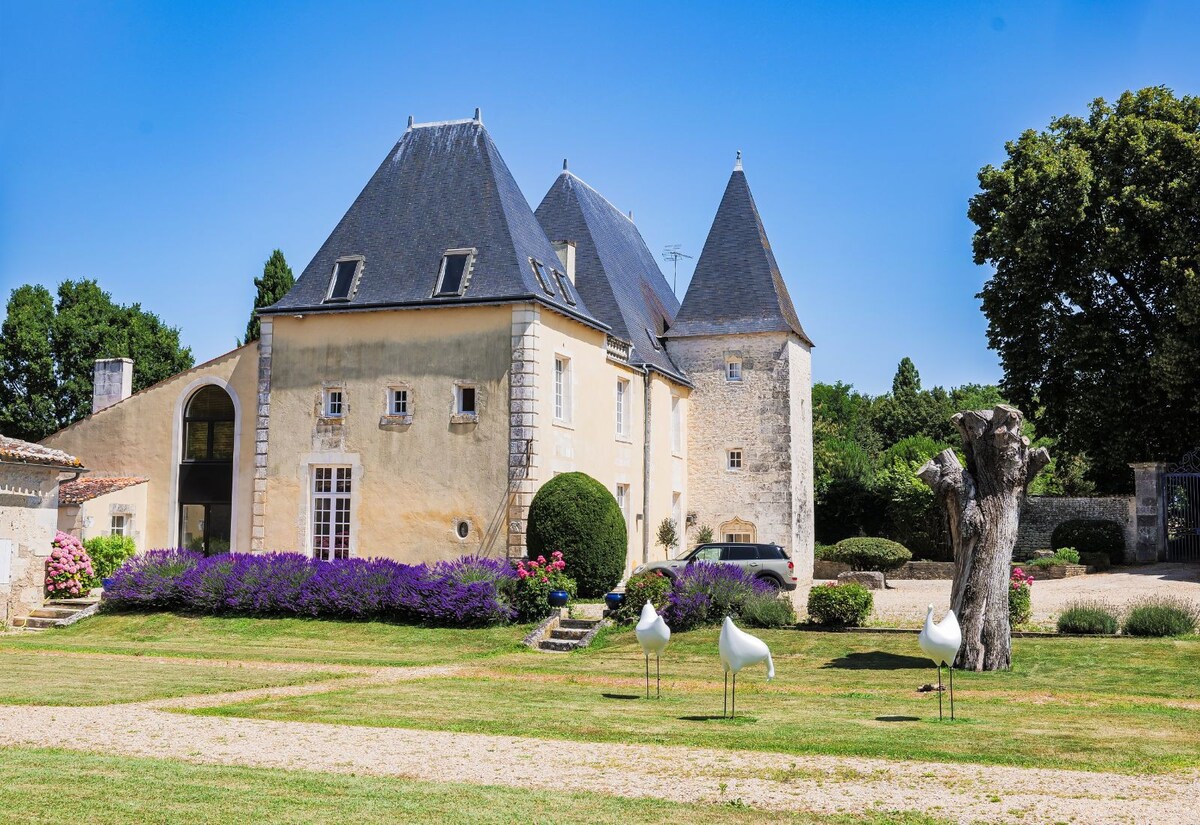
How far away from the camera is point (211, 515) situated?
24.9 m

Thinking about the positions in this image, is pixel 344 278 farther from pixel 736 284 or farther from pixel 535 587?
pixel 736 284

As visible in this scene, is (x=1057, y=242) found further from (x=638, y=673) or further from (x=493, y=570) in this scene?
(x=638, y=673)

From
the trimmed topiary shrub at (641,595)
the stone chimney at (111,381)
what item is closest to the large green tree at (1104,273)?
the trimmed topiary shrub at (641,595)

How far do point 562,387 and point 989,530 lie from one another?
38.4 feet

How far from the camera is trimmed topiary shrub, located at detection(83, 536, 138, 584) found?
73.9ft

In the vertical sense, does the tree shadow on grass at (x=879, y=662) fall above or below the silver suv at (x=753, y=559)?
below

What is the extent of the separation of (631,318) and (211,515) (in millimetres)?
11079

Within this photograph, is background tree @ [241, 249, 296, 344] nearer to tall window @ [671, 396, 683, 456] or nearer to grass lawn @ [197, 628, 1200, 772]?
tall window @ [671, 396, 683, 456]

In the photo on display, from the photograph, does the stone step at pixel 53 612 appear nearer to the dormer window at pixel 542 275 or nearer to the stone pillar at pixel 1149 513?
the dormer window at pixel 542 275

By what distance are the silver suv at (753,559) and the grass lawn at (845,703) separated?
16.5ft

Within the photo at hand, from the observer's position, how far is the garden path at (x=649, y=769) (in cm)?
703

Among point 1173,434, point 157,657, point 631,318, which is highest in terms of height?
point 631,318

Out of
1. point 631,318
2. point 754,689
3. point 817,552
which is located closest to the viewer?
point 754,689

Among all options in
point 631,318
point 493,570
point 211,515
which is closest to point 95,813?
point 493,570
